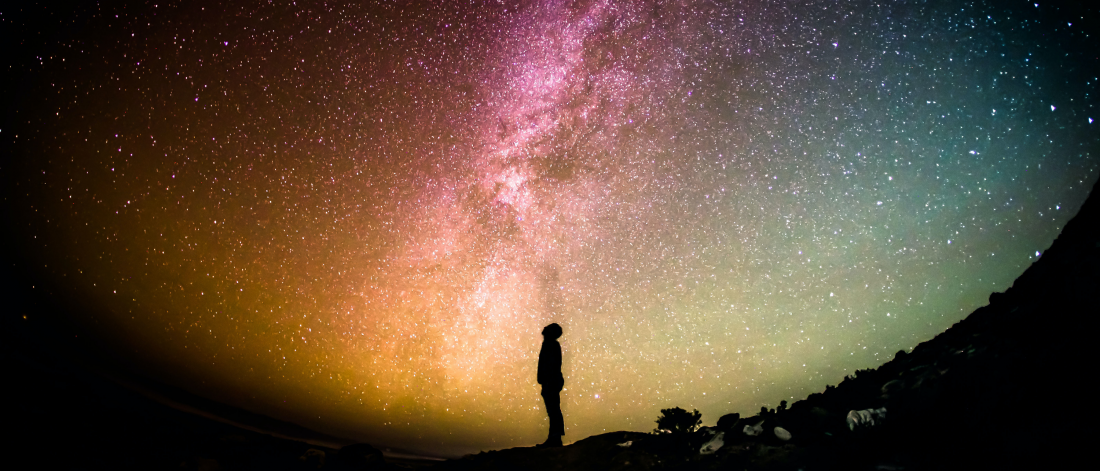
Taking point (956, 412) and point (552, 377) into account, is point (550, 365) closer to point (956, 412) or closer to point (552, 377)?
point (552, 377)

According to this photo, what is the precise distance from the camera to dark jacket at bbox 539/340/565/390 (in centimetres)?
483

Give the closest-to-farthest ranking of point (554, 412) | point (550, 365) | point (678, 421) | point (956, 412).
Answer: point (956, 412) < point (678, 421) < point (554, 412) < point (550, 365)

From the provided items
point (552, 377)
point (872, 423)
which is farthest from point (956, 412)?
point (552, 377)

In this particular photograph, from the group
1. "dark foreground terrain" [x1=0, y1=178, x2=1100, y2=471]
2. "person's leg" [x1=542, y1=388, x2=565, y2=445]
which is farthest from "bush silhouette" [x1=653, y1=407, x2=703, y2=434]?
"person's leg" [x1=542, y1=388, x2=565, y2=445]

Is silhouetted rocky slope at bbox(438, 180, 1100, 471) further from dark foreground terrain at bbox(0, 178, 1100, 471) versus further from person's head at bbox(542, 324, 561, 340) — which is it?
person's head at bbox(542, 324, 561, 340)

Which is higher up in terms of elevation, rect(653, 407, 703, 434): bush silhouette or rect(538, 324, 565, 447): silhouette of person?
rect(538, 324, 565, 447): silhouette of person

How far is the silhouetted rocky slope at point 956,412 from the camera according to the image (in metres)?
2.32

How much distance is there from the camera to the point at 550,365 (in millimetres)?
4887

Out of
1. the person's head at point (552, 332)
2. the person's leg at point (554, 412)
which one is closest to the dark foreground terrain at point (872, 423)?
the person's leg at point (554, 412)

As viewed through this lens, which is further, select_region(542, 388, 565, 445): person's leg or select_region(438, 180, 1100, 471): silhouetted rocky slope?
select_region(542, 388, 565, 445): person's leg

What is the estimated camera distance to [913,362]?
4.02m

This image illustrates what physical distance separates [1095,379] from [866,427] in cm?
118

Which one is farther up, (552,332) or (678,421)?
(552,332)

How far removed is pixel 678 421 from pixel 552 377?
1511 millimetres
